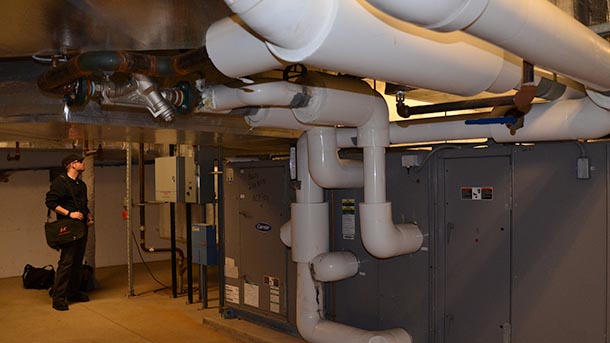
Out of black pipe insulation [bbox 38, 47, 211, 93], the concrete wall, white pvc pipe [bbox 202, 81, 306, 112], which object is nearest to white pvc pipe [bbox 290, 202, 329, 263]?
white pvc pipe [bbox 202, 81, 306, 112]

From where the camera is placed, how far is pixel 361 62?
52.9 inches

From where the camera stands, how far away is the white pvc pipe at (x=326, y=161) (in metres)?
3.33

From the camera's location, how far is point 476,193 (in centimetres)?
320

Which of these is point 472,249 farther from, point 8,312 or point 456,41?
point 8,312

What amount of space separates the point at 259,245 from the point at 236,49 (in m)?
3.15

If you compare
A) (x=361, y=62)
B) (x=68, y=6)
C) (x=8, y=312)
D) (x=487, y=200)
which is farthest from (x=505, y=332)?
(x=8, y=312)

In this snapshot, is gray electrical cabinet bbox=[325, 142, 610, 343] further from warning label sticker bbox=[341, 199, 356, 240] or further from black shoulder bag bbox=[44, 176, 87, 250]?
black shoulder bag bbox=[44, 176, 87, 250]

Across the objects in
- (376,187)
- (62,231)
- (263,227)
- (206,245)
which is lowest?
(206,245)

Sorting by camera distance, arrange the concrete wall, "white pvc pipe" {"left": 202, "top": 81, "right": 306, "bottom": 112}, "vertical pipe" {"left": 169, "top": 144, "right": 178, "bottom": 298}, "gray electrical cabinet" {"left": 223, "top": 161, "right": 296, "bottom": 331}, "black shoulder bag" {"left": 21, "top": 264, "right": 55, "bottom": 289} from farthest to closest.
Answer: the concrete wall < "black shoulder bag" {"left": 21, "top": 264, "right": 55, "bottom": 289} < "vertical pipe" {"left": 169, "top": 144, "right": 178, "bottom": 298} < "gray electrical cabinet" {"left": 223, "top": 161, "right": 296, "bottom": 331} < "white pvc pipe" {"left": 202, "top": 81, "right": 306, "bottom": 112}

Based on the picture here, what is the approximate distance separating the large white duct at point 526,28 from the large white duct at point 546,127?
0.78 m

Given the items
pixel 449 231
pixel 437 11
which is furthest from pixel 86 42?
pixel 449 231

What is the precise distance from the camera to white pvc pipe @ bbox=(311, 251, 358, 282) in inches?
142

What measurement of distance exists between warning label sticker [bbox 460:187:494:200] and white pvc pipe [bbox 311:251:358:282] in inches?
35.9

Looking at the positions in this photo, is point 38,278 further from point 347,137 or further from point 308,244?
point 347,137
